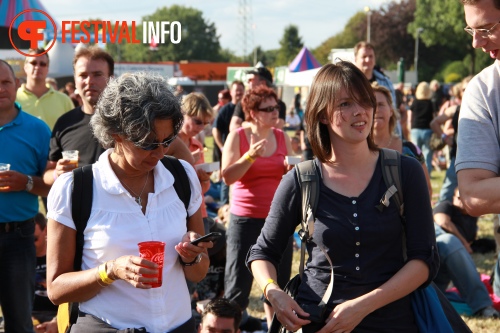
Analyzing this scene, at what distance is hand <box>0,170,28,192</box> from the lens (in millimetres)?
4645

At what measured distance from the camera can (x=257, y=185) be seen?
5895 mm

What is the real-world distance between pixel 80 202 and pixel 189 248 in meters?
0.48

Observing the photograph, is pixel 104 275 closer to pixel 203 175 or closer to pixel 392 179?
pixel 392 179

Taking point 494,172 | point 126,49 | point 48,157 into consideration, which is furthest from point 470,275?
point 126,49

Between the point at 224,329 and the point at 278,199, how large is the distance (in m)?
2.06

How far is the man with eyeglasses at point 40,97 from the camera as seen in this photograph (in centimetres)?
843

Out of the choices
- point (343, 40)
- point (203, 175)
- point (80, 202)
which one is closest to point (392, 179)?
point (80, 202)

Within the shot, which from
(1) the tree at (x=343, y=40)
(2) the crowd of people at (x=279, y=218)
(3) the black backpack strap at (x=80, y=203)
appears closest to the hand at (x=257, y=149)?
(2) the crowd of people at (x=279, y=218)

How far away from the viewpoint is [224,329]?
4949 mm

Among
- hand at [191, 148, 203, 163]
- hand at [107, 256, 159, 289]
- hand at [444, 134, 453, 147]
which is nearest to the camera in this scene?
hand at [107, 256, 159, 289]

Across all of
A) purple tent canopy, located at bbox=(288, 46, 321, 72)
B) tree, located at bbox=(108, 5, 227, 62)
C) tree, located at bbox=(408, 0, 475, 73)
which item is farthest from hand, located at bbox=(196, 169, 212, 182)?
tree, located at bbox=(108, 5, 227, 62)

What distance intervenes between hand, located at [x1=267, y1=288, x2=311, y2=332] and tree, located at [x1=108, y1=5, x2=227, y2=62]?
114836 mm

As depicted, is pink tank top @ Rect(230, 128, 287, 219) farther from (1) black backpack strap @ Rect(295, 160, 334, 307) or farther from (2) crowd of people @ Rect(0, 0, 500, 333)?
(1) black backpack strap @ Rect(295, 160, 334, 307)

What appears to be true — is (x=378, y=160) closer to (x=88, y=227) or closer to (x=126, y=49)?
(x=88, y=227)
